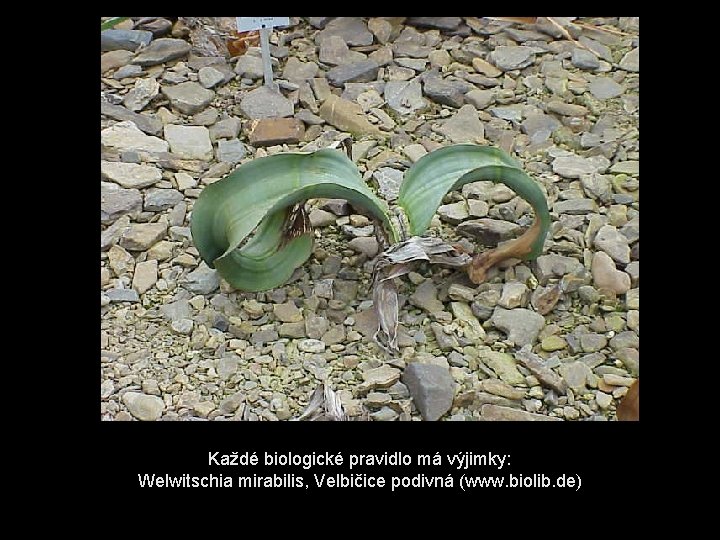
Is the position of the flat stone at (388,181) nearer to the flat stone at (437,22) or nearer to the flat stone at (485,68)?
the flat stone at (485,68)

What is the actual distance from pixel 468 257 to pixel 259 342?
0.48 m

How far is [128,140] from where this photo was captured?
2.56 metres

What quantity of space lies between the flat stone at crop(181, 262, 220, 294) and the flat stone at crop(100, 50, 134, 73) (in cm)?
98

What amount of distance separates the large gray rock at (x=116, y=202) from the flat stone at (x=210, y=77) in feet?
1.74

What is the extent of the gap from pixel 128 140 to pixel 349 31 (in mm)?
829

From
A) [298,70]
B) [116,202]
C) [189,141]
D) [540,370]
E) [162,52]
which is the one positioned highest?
[162,52]

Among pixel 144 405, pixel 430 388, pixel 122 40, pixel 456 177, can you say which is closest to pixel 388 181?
pixel 456 177

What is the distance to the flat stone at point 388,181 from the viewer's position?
7.77 feet

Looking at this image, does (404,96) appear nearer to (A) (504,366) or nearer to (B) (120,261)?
(B) (120,261)

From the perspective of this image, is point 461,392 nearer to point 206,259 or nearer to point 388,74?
point 206,259

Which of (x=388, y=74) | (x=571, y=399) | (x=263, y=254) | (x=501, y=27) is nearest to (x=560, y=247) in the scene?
(x=571, y=399)

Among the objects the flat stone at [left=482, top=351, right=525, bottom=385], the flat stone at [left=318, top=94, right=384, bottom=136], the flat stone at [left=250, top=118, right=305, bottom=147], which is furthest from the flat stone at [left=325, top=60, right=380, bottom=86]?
the flat stone at [left=482, top=351, right=525, bottom=385]

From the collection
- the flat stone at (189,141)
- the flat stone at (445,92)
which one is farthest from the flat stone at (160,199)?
the flat stone at (445,92)

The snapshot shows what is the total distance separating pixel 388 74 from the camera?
2848mm
